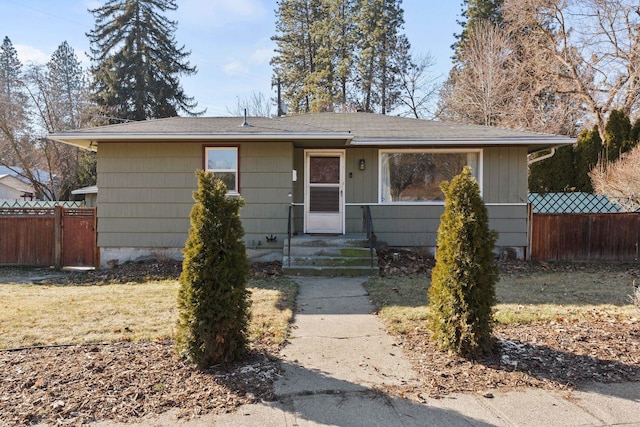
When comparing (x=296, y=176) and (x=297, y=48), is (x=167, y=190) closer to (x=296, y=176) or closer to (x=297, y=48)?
(x=296, y=176)

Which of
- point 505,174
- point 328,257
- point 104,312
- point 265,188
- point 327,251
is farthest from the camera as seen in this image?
point 505,174

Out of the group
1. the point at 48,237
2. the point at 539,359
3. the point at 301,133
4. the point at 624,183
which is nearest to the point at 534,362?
the point at 539,359

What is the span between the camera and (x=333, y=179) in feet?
31.8

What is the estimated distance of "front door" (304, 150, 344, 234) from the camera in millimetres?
9625

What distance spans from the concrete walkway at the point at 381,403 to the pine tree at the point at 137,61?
79.7 feet

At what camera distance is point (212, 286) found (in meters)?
3.39

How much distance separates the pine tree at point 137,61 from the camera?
24266mm

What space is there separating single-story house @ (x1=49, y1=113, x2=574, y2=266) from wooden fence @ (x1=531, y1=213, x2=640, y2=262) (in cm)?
41

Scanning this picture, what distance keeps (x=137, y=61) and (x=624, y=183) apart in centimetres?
2517

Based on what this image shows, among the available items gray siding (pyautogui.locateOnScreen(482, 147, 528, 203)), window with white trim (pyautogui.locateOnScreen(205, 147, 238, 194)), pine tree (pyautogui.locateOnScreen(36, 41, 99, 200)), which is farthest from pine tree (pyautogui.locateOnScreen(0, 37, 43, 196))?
gray siding (pyautogui.locateOnScreen(482, 147, 528, 203))

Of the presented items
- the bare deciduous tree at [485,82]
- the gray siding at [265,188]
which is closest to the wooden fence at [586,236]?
the gray siding at [265,188]

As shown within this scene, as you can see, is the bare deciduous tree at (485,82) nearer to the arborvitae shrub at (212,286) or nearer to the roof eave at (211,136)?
the roof eave at (211,136)

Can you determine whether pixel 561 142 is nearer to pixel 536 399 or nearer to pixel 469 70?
pixel 536 399

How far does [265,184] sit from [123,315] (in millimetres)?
4470
